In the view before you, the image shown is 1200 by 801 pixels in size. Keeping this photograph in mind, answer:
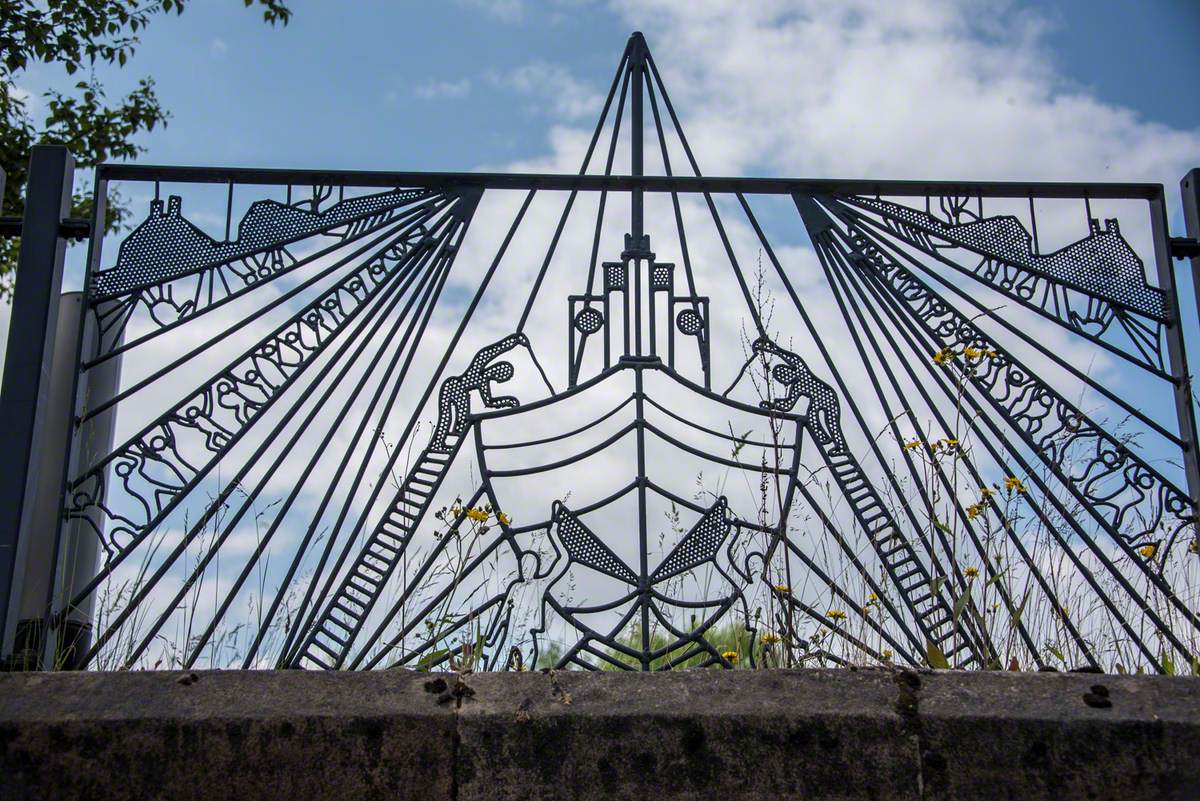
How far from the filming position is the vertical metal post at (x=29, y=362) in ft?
11.1

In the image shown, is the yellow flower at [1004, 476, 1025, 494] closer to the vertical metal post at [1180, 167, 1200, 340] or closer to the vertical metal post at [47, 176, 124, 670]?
the vertical metal post at [1180, 167, 1200, 340]

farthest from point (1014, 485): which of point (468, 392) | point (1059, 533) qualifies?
point (468, 392)

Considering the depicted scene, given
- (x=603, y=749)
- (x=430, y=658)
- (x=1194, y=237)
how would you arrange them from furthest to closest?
(x=1194, y=237)
(x=430, y=658)
(x=603, y=749)

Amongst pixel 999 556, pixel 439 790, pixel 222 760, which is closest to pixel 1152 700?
pixel 999 556

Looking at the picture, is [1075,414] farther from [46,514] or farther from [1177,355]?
[46,514]

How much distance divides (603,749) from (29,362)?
74.7 inches

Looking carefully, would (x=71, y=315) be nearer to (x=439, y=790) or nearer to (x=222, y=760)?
(x=222, y=760)

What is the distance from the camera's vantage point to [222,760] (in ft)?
8.50

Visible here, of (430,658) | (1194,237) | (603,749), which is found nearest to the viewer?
(603,749)

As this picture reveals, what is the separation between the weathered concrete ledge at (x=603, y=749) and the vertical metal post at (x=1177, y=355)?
4.11 feet

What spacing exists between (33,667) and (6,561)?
27cm

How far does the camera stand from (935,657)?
11.3 feet

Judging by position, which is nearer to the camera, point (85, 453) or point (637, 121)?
point (85, 453)

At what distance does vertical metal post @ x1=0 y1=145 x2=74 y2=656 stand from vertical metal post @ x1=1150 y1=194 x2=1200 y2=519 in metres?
3.04
